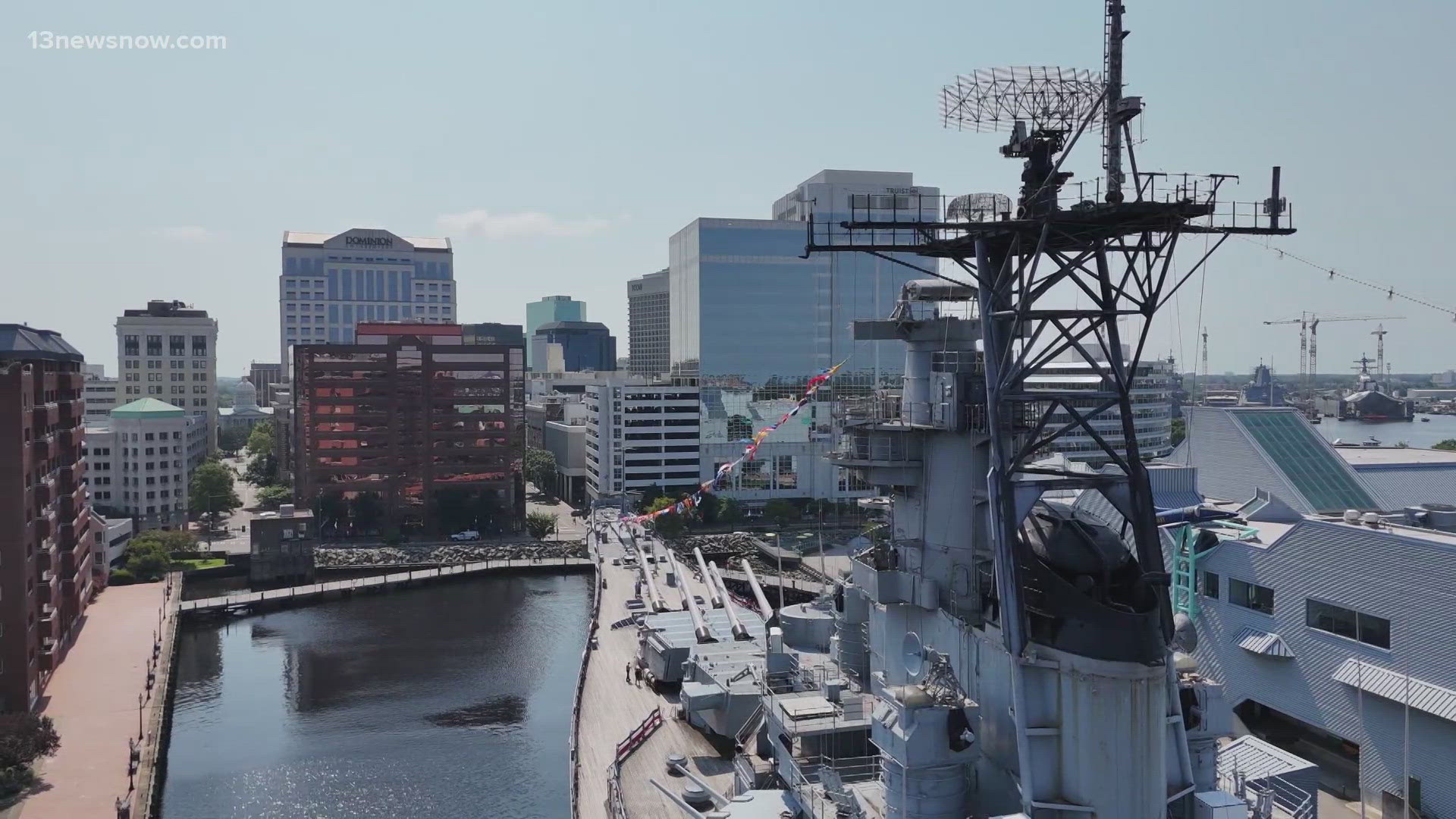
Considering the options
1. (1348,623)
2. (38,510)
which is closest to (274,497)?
(38,510)

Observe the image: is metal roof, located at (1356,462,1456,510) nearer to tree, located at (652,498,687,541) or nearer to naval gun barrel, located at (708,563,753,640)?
naval gun barrel, located at (708,563,753,640)

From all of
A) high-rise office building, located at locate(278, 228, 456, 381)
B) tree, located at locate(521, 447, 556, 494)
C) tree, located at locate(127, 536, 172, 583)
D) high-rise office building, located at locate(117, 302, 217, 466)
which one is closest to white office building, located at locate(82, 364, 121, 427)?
high-rise office building, located at locate(117, 302, 217, 466)

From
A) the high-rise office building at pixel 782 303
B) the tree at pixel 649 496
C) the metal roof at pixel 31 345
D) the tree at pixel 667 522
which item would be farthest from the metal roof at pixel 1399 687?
the high-rise office building at pixel 782 303

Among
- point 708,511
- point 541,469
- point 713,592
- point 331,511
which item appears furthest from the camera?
point 541,469

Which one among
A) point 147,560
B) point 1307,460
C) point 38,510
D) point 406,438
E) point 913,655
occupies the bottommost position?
point 147,560

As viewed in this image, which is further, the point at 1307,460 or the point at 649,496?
the point at 649,496

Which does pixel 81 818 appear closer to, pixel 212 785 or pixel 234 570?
pixel 212 785

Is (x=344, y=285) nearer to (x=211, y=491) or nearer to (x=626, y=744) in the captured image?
(x=211, y=491)
